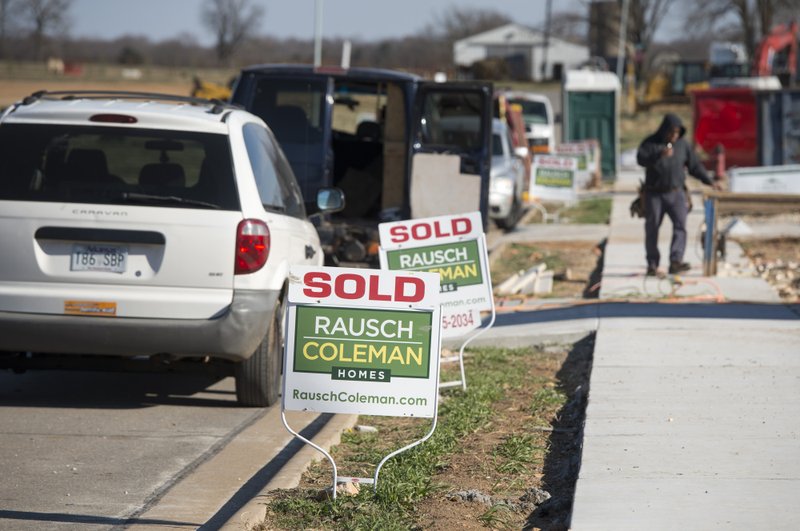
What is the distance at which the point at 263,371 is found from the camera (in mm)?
8250

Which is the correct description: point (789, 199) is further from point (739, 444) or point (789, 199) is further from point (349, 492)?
point (349, 492)

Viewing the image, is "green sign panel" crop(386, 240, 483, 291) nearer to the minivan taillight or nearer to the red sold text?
the minivan taillight

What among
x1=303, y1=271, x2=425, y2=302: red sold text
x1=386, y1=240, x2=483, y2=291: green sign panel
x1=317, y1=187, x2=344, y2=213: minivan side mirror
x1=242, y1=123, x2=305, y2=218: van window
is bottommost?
x1=386, y1=240, x2=483, y2=291: green sign panel

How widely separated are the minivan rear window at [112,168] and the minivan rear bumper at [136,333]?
2.27 ft

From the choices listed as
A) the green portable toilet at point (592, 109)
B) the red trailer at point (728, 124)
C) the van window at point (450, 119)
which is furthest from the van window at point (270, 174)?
the green portable toilet at point (592, 109)

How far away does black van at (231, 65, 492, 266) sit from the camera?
556 inches

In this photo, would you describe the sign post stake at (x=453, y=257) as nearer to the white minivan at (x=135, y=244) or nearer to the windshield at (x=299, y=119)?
the white minivan at (x=135, y=244)

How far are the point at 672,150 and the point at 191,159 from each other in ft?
25.1

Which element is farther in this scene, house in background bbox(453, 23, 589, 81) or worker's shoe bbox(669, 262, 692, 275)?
house in background bbox(453, 23, 589, 81)

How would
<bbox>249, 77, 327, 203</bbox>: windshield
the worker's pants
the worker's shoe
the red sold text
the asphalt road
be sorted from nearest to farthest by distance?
1. the red sold text
2. the asphalt road
3. <bbox>249, 77, 327, 203</bbox>: windshield
4. the worker's pants
5. the worker's shoe

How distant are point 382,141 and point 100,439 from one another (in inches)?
342

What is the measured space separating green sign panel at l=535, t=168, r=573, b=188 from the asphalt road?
14.8 meters

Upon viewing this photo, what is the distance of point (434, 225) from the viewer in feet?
29.2

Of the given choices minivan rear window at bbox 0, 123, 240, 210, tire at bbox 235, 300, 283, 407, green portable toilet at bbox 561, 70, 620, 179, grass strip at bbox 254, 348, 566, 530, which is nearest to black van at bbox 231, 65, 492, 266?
grass strip at bbox 254, 348, 566, 530
